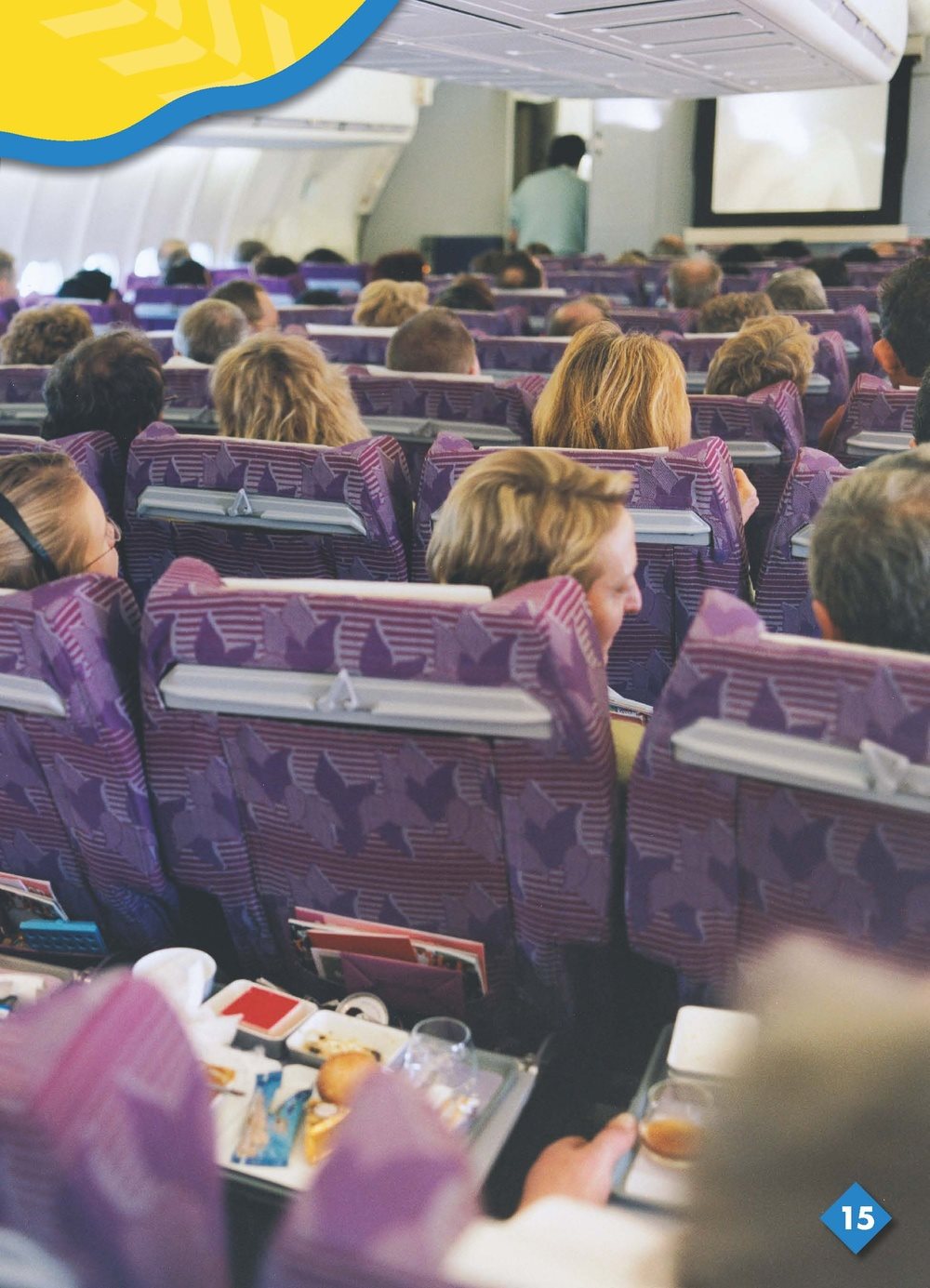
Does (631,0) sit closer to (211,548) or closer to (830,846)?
(211,548)

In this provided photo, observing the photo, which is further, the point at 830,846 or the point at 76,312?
the point at 76,312

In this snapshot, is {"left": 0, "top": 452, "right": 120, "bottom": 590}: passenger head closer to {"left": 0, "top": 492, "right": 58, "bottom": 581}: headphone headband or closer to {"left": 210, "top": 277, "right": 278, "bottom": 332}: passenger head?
{"left": 0, "top": 492, "right": 58, "bottom": 581}: headphone headband

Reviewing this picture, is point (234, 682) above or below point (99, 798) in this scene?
above

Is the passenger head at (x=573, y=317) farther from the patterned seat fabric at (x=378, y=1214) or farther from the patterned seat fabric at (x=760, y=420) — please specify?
the patterned seat fabric at (x=378, y=1214)

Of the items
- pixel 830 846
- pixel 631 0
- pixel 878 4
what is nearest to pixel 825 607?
pixel 830 846

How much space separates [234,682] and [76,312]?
13.3 feet

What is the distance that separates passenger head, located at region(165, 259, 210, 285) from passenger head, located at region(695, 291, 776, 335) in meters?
5.76

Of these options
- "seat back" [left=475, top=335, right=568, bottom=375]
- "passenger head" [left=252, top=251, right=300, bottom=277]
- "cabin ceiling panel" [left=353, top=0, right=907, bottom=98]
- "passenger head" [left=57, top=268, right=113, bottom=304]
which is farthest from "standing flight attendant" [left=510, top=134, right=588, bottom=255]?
"seat back" [left=475, top=335, right=568, bottom=375]

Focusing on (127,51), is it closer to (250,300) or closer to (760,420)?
(250,300)

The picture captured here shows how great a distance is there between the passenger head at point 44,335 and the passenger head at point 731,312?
3042 mm

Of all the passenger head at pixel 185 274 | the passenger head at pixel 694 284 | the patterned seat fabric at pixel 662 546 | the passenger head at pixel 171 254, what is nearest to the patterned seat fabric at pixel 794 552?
the patterned seat fabric at pixel 662 546

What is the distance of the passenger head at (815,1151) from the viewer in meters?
0.65

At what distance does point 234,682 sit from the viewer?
1722 millimetres

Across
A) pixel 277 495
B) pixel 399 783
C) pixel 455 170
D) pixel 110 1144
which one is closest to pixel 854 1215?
pixel 110 1144
